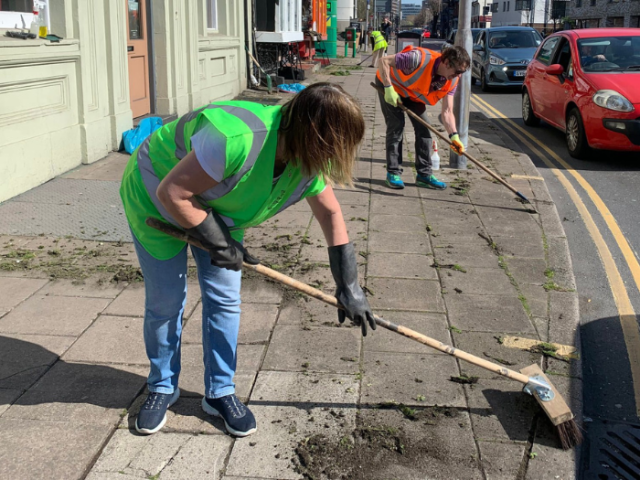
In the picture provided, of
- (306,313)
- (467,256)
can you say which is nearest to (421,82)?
(467,256)

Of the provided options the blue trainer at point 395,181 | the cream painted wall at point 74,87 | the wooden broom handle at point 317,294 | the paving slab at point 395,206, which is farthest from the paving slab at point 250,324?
the blue trainer at point 395,181

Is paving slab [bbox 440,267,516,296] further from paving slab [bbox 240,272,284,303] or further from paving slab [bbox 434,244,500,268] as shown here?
paving slab [bbox 240,272,284,303]

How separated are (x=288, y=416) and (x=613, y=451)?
1.41 metres

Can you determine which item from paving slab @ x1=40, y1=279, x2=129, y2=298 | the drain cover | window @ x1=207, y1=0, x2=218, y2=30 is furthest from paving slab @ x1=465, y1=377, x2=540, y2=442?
window @ x1=207, y1=0, x2=218, y2=30

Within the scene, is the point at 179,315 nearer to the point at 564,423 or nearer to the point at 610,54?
the point at 564,423

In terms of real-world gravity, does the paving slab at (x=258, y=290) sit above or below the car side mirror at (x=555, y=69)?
below

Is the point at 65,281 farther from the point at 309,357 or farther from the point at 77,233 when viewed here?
the point at 309,357

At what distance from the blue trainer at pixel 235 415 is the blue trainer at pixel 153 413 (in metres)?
0.19

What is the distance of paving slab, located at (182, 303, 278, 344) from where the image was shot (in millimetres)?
3893

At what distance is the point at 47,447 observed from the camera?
2861mm

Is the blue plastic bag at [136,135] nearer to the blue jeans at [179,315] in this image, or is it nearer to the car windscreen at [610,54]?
the blue jeans at [179,315]

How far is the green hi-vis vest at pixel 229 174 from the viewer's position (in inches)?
95.6

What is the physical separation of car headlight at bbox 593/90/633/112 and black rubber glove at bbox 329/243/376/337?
6722mm

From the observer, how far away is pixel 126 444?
2.91 m
